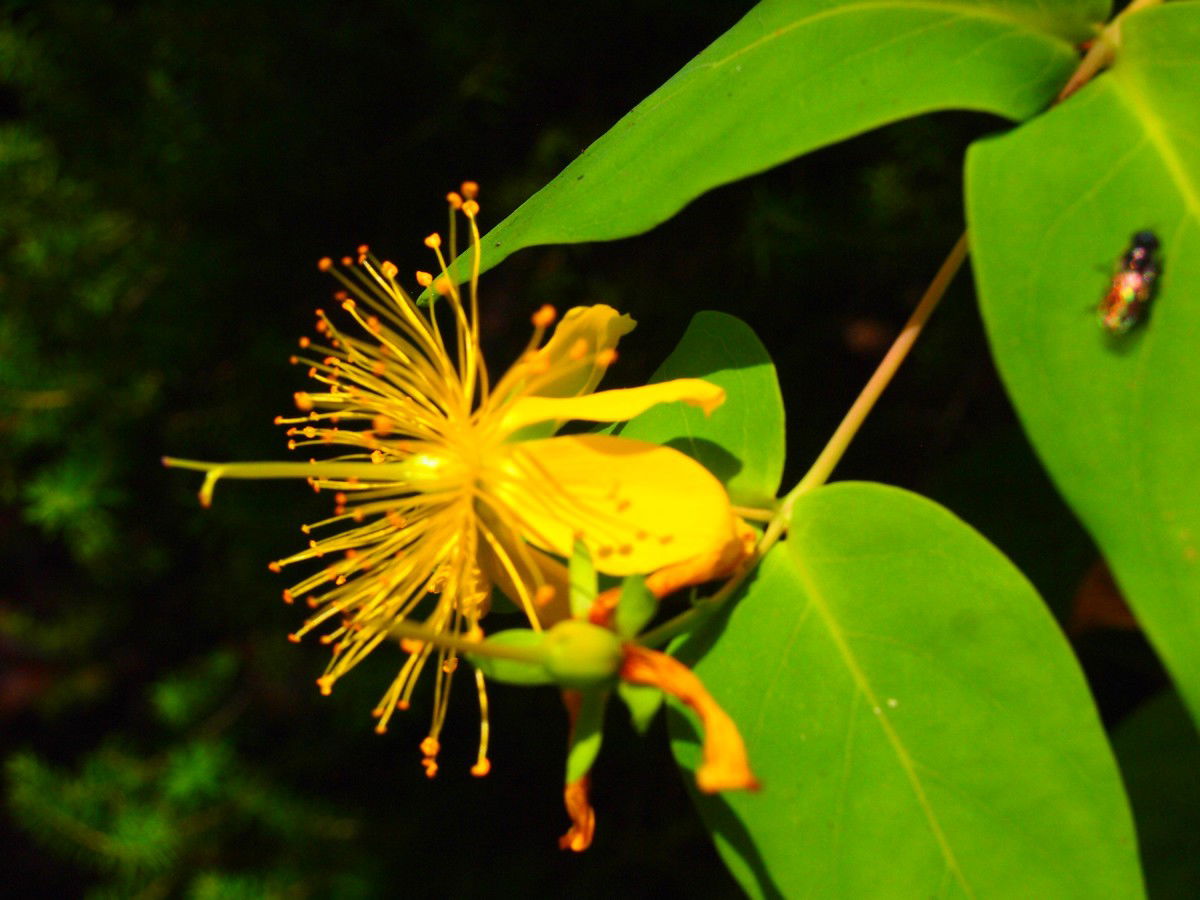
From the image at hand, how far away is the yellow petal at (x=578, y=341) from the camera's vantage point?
93 cm

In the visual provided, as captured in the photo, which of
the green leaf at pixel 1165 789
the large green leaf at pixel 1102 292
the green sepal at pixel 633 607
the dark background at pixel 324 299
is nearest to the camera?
the large green leaf at pixel 1102 292

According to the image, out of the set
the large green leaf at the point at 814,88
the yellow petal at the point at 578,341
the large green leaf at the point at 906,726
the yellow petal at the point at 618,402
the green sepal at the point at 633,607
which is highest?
the large green leaf at the point at 814,88

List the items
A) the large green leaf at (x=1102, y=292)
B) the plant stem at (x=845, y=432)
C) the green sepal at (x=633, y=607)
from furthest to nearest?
1. the plant stem at (x=845, y=432)
2. the green sepal at (x=633, y=607)
3. the large green leaf at (x=1102, y=292)

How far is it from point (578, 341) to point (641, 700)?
1.07 ft

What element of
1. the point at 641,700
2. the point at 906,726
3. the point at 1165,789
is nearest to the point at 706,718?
the point at 641,700

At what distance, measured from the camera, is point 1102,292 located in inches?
27.0

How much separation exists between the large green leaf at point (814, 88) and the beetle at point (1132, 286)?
0.47 ft

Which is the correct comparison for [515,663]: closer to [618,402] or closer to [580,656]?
[580,656]

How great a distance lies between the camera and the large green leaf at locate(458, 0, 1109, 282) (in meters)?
0.75

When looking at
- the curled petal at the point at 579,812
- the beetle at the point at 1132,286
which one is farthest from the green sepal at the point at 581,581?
the beetle at the point at 1132,286

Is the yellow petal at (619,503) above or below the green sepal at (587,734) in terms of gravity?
above

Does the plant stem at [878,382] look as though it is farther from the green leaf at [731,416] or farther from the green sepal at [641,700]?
the green sepal at [641,700]

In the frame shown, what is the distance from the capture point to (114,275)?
1.92 m

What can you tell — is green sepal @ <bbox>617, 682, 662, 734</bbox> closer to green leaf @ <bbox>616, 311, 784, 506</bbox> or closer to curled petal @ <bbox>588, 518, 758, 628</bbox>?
curled petal @ <bbox>588, 518, 758, 628</bbox>
